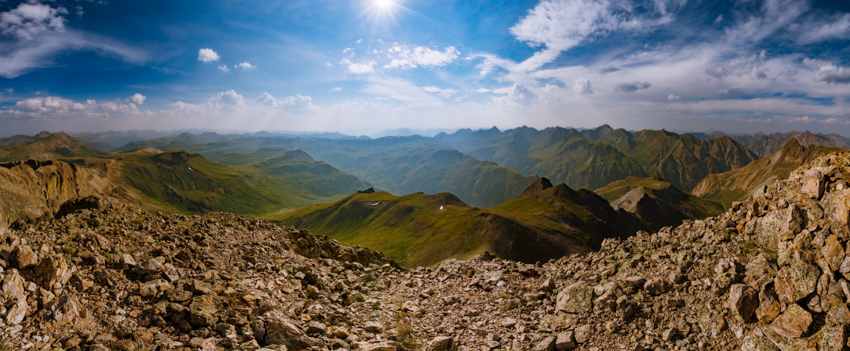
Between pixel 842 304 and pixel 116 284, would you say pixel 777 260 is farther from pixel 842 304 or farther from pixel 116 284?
pixel 116 284

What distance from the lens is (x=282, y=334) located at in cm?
1339

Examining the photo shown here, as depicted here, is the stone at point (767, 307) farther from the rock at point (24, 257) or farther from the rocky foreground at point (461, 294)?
the rock at point (24, 257)

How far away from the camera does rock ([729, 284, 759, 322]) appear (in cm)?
1183

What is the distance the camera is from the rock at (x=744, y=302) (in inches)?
466

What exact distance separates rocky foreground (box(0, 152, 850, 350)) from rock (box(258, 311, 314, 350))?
5 centimetres

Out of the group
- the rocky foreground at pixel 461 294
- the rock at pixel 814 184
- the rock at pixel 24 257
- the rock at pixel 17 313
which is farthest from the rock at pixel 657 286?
the rock at pixel 24 257

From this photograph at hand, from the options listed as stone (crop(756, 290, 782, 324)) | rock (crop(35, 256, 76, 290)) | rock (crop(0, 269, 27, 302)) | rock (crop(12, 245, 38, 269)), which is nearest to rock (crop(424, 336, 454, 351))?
stone (crop(756, 290, 782, 324))

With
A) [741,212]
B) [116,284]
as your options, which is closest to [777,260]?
[741,212]

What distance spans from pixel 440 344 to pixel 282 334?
6.93 m

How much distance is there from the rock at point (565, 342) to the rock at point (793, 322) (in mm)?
6462

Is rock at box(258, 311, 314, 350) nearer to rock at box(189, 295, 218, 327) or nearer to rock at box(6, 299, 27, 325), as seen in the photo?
rock at box(189, 295, 218, 327)

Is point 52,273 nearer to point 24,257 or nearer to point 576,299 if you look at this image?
point 24,257

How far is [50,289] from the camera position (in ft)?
35.2

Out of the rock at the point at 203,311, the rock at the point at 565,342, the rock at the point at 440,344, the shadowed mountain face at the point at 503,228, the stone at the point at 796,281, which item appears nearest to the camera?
the stone at the point at 796,281
